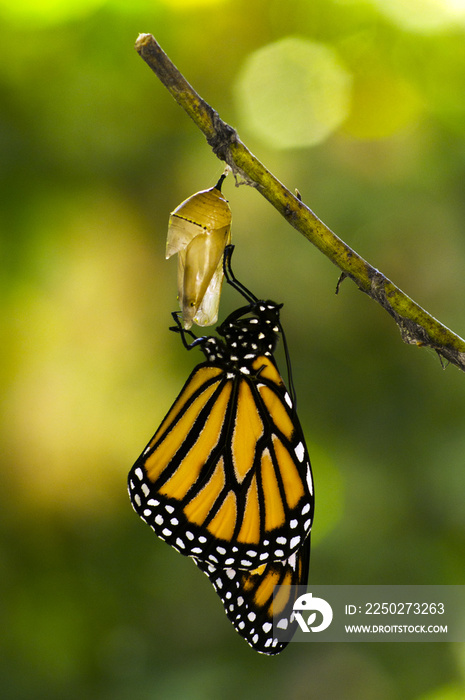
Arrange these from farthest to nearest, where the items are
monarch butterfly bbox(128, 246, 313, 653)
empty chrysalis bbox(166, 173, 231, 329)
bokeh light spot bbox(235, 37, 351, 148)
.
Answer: bokeh light spot bbox(235, 37, 351, 148) < monarch butterfly bbox(128, 246, 313, 653) < empty chrysalis bbox(166, 173, 231, 329)

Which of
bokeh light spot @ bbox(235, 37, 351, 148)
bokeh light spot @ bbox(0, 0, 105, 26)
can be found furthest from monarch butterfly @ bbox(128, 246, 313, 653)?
bokeh light spot @ bbox(0, 0, 105, 26)

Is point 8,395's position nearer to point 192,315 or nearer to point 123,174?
point 123,174

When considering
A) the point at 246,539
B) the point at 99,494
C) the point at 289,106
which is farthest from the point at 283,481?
the point at 289,106

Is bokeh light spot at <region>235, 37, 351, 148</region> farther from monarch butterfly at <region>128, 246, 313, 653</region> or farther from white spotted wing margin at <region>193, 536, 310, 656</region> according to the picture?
white spotted wing margin at <region>193, 536, 310, 656</region>

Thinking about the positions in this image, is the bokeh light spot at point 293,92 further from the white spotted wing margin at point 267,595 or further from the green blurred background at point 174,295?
the white spotted wing margin at point 267,595

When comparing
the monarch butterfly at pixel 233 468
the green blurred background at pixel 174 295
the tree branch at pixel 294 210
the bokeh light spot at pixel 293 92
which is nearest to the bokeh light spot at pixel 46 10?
the green blurred background at pixel 174 295

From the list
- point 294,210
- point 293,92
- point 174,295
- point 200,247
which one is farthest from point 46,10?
point 294,210
